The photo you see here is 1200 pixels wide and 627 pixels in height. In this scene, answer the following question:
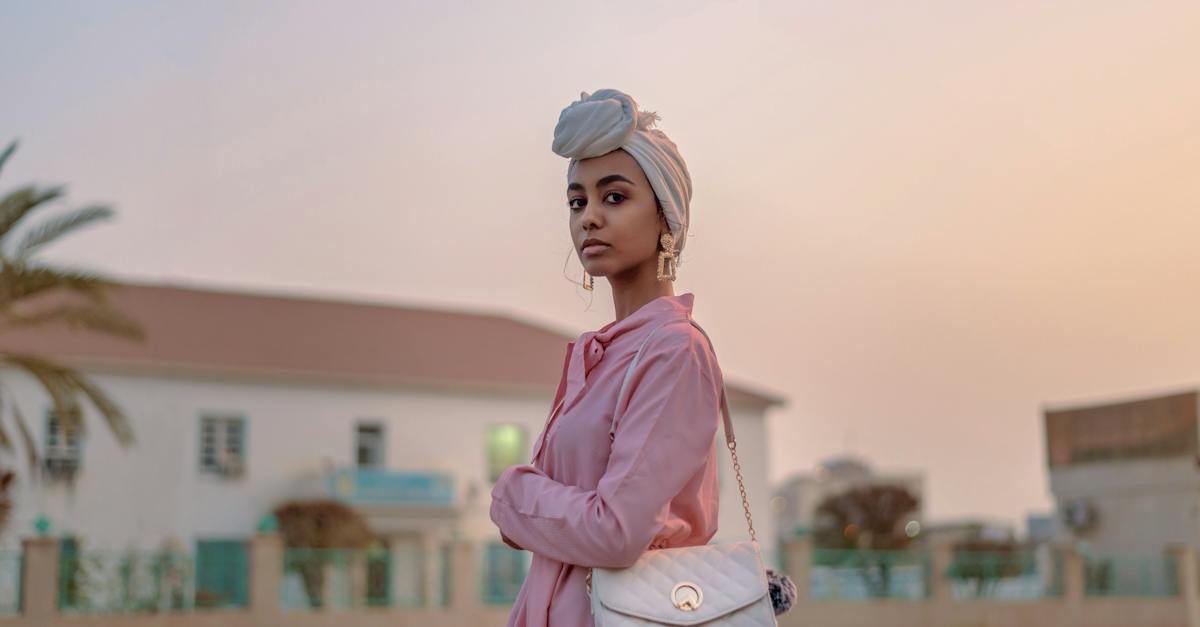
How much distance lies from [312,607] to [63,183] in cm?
586

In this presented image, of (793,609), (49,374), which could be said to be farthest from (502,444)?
(793,609)

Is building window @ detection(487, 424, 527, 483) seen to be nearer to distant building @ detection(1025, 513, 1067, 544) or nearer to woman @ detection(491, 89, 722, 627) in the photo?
distant building @ detection(1025, 513, 1067, 544)

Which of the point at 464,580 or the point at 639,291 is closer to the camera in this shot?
the point at 639,291

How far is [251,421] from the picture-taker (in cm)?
3359

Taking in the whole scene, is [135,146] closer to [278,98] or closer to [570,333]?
[278,98]

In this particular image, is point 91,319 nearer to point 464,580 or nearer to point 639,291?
point 464,580

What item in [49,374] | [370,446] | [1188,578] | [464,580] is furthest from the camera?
[370,446]

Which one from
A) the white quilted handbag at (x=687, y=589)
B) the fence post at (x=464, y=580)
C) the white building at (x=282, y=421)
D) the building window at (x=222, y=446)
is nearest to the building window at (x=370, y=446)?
the white building at (x=282, y=421)

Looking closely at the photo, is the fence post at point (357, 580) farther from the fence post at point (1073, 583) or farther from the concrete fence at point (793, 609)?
the fence post at point (1073, 583)

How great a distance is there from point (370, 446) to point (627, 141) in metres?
33.6

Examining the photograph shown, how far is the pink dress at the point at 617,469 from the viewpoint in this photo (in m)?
2.34

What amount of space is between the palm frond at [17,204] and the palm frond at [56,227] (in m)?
0.45

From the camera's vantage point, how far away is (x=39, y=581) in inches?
650

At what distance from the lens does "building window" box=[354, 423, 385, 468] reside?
35.4m
